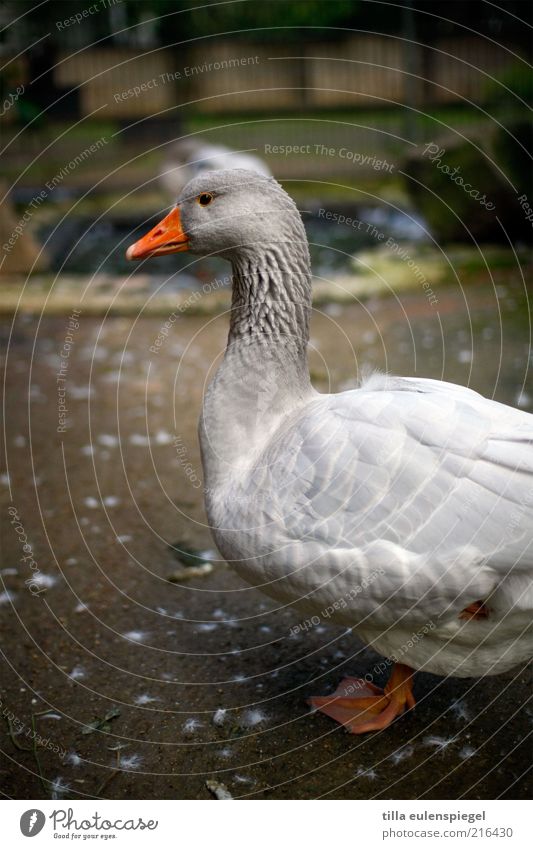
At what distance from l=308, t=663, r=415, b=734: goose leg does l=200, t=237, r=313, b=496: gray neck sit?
1.07m

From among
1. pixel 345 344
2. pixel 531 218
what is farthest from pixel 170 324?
pixel 531 218

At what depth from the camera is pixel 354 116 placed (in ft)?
60.4

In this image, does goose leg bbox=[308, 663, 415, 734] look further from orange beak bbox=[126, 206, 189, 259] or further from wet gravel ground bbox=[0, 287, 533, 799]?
orange beak bbox=[126, 206, 189, 259]

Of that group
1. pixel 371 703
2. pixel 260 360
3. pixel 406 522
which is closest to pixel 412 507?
pixel 406 522

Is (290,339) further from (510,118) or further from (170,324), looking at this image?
(510,118)

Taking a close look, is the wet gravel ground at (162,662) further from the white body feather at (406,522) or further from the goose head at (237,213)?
the goose head at (237,213)

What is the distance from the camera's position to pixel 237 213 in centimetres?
353

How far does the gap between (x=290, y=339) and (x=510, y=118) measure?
27.8 feet

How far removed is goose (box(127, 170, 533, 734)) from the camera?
9.53 ft

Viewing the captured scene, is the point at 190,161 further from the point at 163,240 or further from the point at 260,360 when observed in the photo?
the point at 260,360

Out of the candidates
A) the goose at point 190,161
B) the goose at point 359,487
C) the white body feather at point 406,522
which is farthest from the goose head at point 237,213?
the goose at point 190,161

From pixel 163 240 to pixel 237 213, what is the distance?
409mm

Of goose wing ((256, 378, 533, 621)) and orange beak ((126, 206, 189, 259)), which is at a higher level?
orange beak ((126, 206, 189, 259))

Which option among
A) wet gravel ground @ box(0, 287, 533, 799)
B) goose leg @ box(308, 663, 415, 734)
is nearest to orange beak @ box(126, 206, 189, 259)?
wet gravel ground @ box(0, 287, 533, 799)
